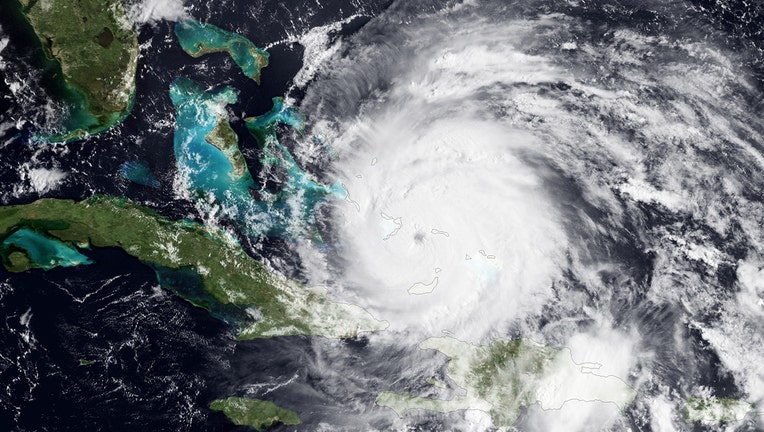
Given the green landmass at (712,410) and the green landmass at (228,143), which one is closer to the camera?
the green landmass at (712,410)

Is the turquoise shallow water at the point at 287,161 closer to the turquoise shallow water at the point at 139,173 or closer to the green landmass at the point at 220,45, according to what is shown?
the green landmass at the point at 220,45

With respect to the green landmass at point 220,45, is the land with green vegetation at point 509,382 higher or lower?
lower

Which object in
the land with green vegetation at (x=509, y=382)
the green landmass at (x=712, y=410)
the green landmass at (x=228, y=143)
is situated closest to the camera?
the green landmass at (x=712, y=410)

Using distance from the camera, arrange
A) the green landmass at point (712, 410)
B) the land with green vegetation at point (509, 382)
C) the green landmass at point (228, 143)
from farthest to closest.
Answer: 1. the green landmass at point (228, 143)
2. the land with green vegetation at point (509, 382)
3. the green landmass at point (712, 410)

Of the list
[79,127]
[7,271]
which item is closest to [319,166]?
[79,127]

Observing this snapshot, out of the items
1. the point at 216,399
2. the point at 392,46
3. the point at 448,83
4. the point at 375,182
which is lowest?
the point at 216,399

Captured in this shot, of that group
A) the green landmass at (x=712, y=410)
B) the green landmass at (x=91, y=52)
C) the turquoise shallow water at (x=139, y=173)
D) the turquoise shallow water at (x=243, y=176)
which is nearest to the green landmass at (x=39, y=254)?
the turquoise shallow water at (x=139, y=173)

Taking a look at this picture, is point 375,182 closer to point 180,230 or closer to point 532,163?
point 532,163
